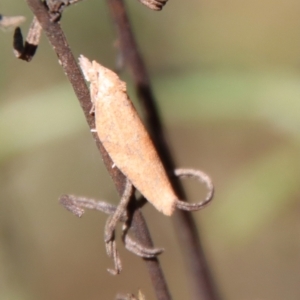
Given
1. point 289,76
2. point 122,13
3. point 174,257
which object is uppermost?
point 122,13

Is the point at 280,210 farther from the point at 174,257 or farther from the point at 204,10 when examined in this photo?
the point at 204,10

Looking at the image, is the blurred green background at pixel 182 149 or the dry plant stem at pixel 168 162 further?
the blurred green background at pixel 182 149

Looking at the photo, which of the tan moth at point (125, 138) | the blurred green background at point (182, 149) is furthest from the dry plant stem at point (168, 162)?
the tan moth at point (125, 138)

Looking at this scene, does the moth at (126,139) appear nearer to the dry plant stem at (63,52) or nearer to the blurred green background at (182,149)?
the dry plant stem at (63,52)

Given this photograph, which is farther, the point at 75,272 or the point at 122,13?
the point at 75,272

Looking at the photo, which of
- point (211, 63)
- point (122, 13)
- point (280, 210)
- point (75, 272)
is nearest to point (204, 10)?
point (211, 63)

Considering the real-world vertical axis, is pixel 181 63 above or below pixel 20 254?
above

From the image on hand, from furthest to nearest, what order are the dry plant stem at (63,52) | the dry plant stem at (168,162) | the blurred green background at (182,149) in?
the blurred green background at (182,149) → the dry plant stem at (168,162) → the dry plant stem at (63,52)
